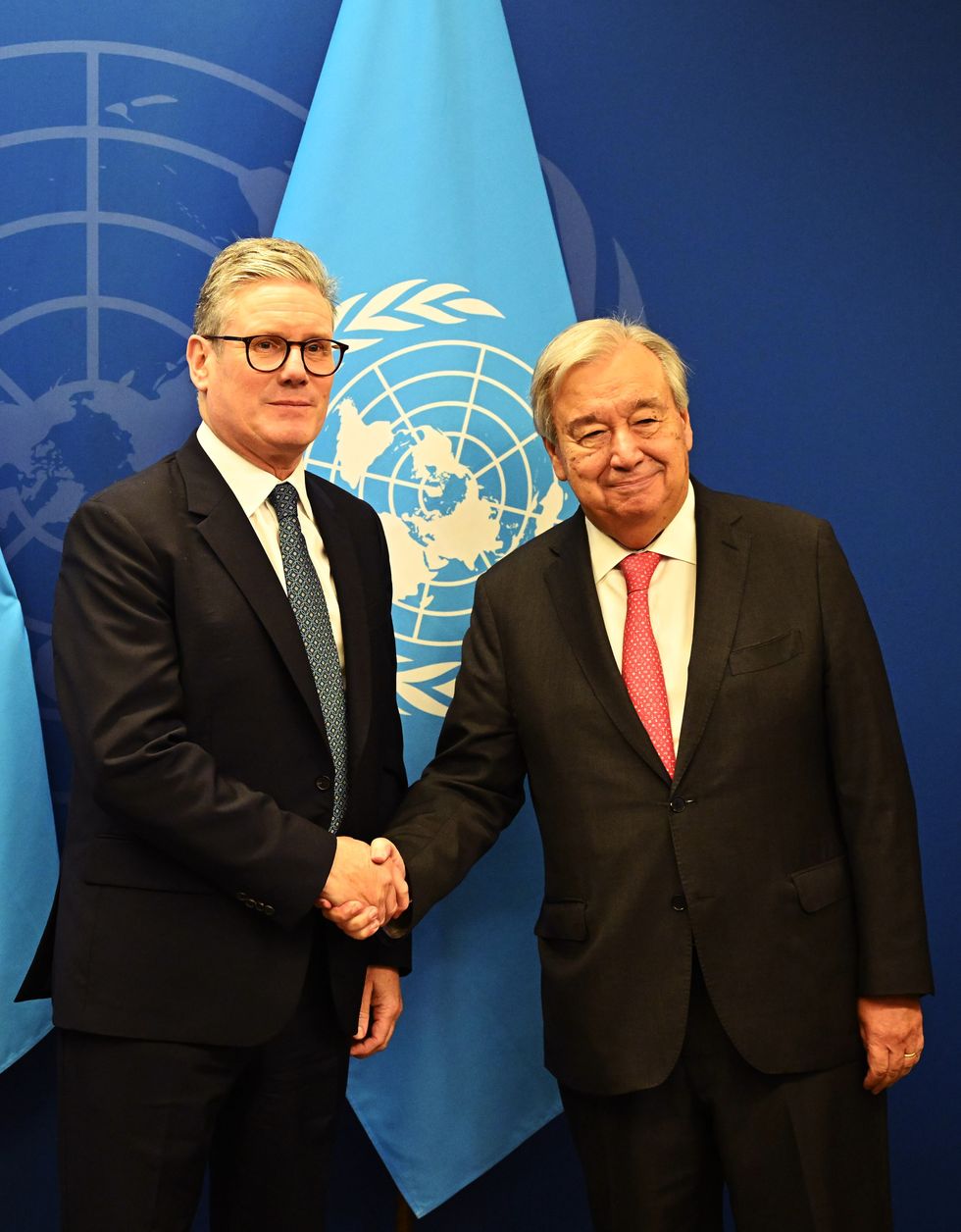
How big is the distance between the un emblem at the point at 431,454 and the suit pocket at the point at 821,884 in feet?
2.70

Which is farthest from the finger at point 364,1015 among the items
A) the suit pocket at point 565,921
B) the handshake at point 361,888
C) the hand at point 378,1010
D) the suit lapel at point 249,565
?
the suit lapel at point 249,565

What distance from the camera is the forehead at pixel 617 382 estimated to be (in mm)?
2027

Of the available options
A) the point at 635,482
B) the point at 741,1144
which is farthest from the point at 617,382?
the point at 741,1144

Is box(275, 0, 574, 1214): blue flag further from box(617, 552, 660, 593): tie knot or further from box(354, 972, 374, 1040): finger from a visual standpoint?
box(617, 552, 660, 593): tie knot

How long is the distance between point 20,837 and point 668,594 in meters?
1.28

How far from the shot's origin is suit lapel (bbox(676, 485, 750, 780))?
1.88 m

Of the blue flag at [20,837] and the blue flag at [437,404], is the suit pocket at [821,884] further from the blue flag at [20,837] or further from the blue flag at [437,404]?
the blue flag at [20,837]

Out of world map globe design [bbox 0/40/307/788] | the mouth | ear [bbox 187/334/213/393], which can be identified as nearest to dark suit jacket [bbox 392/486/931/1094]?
the mouth

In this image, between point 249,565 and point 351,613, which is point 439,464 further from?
point 249,565

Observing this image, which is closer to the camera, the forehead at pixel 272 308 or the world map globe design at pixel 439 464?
the forehead at pixel 272 308

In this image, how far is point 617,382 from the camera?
80.2 inches

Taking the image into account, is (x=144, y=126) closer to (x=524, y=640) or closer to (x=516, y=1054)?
(x=524, y=640)

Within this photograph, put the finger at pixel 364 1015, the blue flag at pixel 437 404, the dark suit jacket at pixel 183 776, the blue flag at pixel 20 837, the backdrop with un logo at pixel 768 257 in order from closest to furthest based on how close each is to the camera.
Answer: the dark suit jacket at pixel 183 776
the finger at pixel 364 1015
the blue flag at pixel 20 837
the blue flag at pixel 437 404
the backdrop with un logo at pixel 768 257

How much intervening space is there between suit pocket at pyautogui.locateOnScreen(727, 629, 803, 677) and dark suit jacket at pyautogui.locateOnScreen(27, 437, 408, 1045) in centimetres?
65
